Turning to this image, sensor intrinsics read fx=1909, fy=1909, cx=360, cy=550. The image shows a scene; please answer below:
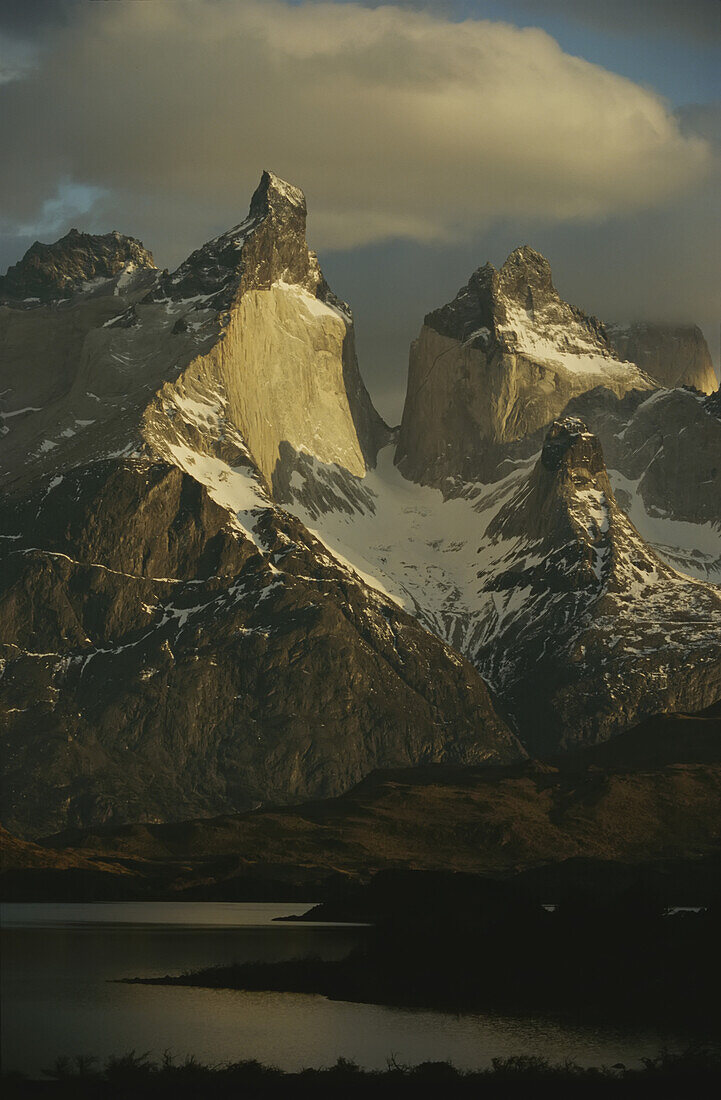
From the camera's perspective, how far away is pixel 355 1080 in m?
125

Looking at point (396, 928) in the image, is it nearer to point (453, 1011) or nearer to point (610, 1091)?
point (453, 1011)

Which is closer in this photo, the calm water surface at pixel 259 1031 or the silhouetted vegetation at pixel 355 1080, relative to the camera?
the silhouetted vegetation at pixel 355 1080

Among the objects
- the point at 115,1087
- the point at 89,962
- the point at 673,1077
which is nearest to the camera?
the point at 115,1087

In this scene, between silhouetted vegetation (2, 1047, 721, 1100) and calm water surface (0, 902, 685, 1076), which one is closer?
silhouetted vegetation (2, 1047, 721, 1100)

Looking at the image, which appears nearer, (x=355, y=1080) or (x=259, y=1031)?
(x=355, y=1080)

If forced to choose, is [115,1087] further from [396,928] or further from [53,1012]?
[396,928]

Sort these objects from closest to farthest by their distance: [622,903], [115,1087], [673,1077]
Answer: [115,1087], [673,1077], [622,903]

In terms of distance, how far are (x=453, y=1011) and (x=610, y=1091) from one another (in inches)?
1662

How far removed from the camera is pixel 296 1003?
166500 millimetres

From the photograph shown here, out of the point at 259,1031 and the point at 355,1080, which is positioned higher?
the point at 259,1031

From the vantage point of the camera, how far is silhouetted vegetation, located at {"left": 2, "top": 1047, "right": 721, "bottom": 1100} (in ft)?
387

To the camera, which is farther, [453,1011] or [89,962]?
[89,962]

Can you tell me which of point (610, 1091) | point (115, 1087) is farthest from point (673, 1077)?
point (115, 1087)

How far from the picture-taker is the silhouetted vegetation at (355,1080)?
117812mm
